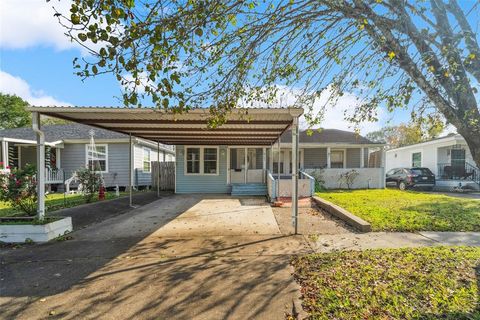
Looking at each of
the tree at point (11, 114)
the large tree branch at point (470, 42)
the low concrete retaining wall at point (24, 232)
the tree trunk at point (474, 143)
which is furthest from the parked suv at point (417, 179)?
the tree at point (11, 114)

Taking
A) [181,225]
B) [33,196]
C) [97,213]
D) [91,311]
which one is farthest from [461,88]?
[97,213]

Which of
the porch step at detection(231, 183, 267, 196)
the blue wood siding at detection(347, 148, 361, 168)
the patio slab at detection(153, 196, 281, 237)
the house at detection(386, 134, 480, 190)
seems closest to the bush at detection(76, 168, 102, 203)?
the patio slab at detection(153, 196, 281, 237)

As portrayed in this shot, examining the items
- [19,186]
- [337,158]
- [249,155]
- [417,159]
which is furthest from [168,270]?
[417,159]

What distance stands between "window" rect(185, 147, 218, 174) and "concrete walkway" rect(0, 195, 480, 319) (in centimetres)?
764

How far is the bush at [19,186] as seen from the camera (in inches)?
237

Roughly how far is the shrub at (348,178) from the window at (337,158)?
218 centimetres

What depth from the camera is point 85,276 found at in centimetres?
387

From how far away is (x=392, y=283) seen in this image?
3.45 m

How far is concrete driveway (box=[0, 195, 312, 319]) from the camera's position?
118 inches

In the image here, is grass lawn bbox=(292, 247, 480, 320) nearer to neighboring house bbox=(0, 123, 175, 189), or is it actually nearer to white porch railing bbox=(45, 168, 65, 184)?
neighboring house bbox=(0, 123, 175, 189)

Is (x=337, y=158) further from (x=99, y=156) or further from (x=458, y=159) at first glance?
(x=99, y=156)

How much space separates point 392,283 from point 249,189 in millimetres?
10634

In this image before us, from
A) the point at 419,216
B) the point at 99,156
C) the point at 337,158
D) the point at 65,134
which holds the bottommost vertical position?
the point at 419,216

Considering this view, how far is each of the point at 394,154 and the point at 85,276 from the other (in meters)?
26.9
